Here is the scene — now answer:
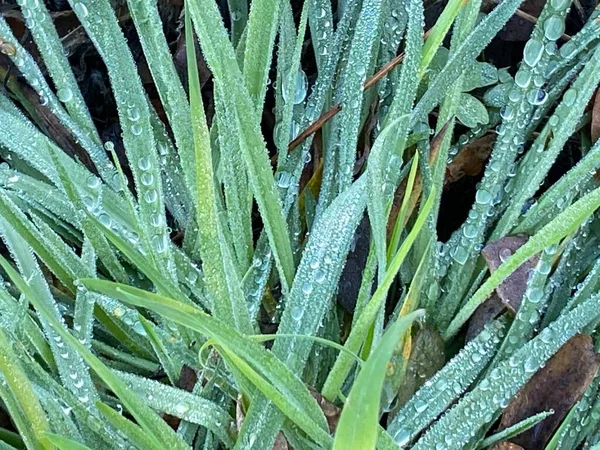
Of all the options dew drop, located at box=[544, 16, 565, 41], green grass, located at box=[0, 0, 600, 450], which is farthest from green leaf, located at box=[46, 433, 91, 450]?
dew drop, located at box=[544, 16, 565, 41]

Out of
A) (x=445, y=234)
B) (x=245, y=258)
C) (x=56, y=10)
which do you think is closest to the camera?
(x=245, y=258)

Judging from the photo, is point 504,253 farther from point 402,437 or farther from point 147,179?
point 147,179

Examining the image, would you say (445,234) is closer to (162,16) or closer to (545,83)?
(545,83)

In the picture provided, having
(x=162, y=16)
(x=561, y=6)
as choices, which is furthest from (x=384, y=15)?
(x=162, y=16)

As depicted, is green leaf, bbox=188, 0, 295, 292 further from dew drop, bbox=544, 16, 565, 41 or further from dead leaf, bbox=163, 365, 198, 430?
dew drop, bbox=544, 16, 565, 41

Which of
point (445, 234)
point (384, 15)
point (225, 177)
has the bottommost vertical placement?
point (445, 234)

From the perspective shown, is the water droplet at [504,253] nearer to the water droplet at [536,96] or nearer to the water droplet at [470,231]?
the water droplet at [470,231]
